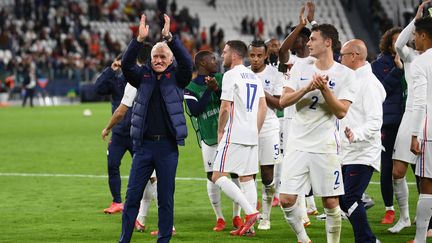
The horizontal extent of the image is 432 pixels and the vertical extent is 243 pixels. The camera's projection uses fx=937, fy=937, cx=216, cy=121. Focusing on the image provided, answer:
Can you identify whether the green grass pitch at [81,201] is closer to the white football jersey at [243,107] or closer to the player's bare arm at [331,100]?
the white football jersey at [243,107]

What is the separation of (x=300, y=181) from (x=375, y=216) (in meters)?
3.75

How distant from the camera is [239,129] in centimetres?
1047

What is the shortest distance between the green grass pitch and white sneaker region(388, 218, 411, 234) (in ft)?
0.24

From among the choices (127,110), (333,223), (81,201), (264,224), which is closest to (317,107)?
(333,223)

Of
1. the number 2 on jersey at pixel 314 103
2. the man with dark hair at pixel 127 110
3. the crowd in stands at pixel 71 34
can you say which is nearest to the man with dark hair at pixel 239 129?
the man with dark hair at pixel 127 110

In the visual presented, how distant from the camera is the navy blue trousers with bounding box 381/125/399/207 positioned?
37.4 ft

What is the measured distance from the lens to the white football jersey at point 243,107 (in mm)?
10375

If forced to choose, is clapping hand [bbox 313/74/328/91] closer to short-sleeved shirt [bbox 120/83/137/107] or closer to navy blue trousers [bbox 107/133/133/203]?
short-sleeved shirt [bbox 120/83/137/107]

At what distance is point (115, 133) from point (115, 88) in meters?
0.60

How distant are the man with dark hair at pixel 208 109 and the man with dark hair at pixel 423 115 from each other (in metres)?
2.50

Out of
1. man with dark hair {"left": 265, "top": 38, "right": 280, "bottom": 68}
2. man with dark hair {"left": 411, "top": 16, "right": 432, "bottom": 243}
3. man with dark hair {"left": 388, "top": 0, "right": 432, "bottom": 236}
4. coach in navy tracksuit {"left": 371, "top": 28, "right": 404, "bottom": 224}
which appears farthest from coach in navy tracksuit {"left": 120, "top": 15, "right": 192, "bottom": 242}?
man with dark hair {"left": 265, "top": 38, "right": 280, "bottom": 68}

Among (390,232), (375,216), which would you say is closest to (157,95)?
(390,232)

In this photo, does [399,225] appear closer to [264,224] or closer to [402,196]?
[402,196]

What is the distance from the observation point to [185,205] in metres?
13.3
